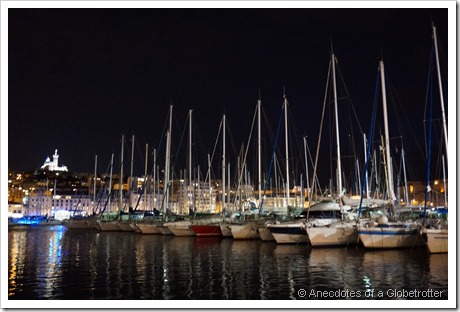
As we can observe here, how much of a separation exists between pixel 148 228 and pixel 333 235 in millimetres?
28863

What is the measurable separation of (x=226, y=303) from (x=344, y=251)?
64.3ft

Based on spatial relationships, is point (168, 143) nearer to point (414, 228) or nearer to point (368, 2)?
point (414, 228)

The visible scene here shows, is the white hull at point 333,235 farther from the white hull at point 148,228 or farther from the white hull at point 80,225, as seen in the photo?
the white hull at point 80,225

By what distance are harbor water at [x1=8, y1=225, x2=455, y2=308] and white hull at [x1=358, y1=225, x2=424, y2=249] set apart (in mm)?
644

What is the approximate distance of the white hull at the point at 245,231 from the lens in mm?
41000

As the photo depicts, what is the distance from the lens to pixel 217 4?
13531 mm

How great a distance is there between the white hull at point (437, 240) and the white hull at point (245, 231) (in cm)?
1726

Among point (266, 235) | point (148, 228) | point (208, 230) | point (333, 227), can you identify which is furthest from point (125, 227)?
point (333, 227)

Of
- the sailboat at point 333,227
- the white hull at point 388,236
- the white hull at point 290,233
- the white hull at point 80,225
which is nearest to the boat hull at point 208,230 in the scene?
the white hull at point 290,233

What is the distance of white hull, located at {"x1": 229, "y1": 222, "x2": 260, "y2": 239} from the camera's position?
41.0 meters

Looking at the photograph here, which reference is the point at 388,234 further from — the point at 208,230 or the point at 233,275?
the point at 208,230

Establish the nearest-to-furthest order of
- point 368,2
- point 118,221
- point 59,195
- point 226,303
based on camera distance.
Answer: point 226,303
point 368,2
point 118,221
point 59,195

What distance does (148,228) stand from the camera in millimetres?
54875

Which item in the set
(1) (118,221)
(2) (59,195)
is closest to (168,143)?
(1) (118,221)
